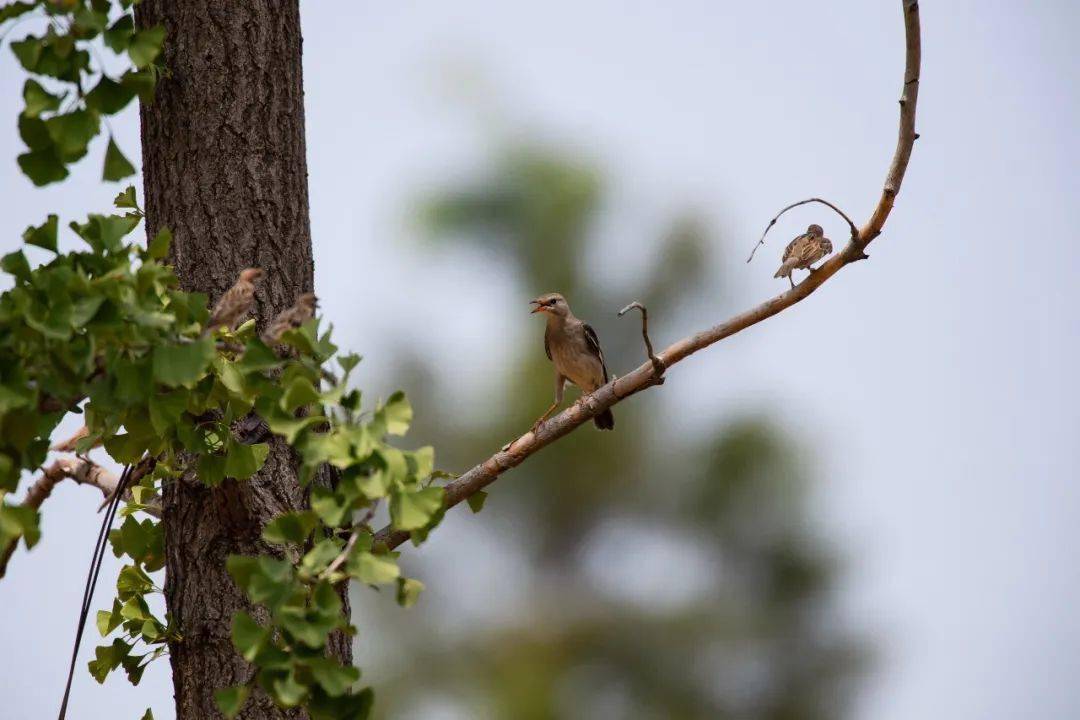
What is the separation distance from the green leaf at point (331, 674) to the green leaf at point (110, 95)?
108 centimetres

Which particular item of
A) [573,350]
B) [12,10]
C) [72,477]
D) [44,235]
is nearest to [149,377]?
[44,235]

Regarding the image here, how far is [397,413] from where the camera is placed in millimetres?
2002

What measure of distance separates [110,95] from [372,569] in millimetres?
1012

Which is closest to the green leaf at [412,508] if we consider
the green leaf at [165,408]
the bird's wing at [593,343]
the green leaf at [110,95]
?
the green leaf at [165,408]

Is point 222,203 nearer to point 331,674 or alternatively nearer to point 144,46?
point 144,46

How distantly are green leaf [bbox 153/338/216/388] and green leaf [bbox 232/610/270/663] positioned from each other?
442 millimetres

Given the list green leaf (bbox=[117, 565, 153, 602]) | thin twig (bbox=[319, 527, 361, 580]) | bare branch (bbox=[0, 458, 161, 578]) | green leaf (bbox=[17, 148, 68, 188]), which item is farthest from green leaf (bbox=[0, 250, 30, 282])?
bare branch (bbox=[0, 458, 161, 578])

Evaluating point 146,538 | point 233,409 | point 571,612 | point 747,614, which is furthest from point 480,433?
point 233,409

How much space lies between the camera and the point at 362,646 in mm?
9055

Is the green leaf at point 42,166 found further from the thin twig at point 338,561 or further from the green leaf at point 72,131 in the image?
the thin twig at point 338,561

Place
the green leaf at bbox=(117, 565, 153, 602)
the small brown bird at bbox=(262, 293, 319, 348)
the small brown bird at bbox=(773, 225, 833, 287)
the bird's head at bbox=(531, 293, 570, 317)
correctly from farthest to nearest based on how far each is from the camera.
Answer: the bird's head at bbox=(531, 293, 570, 317) → the green leaf at bbox=(117, 565, 153, 602) → the small brown bird at bbox=(773, 225, 833, 287) → the small brown bird at bbox=(262, 293, 319, 348)

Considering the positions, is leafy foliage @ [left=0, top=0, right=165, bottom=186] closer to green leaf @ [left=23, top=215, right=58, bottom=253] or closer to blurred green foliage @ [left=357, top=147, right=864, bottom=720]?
green leaf @ [left=23, top=215, right=58, bottom=253]

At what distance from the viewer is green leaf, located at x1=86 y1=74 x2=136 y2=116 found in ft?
6.86

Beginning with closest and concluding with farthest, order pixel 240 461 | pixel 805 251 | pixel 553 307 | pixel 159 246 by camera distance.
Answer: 1. pixel 159 246
2. pixel 240 461
3. pixel 805 251
4. pixel 553 307
